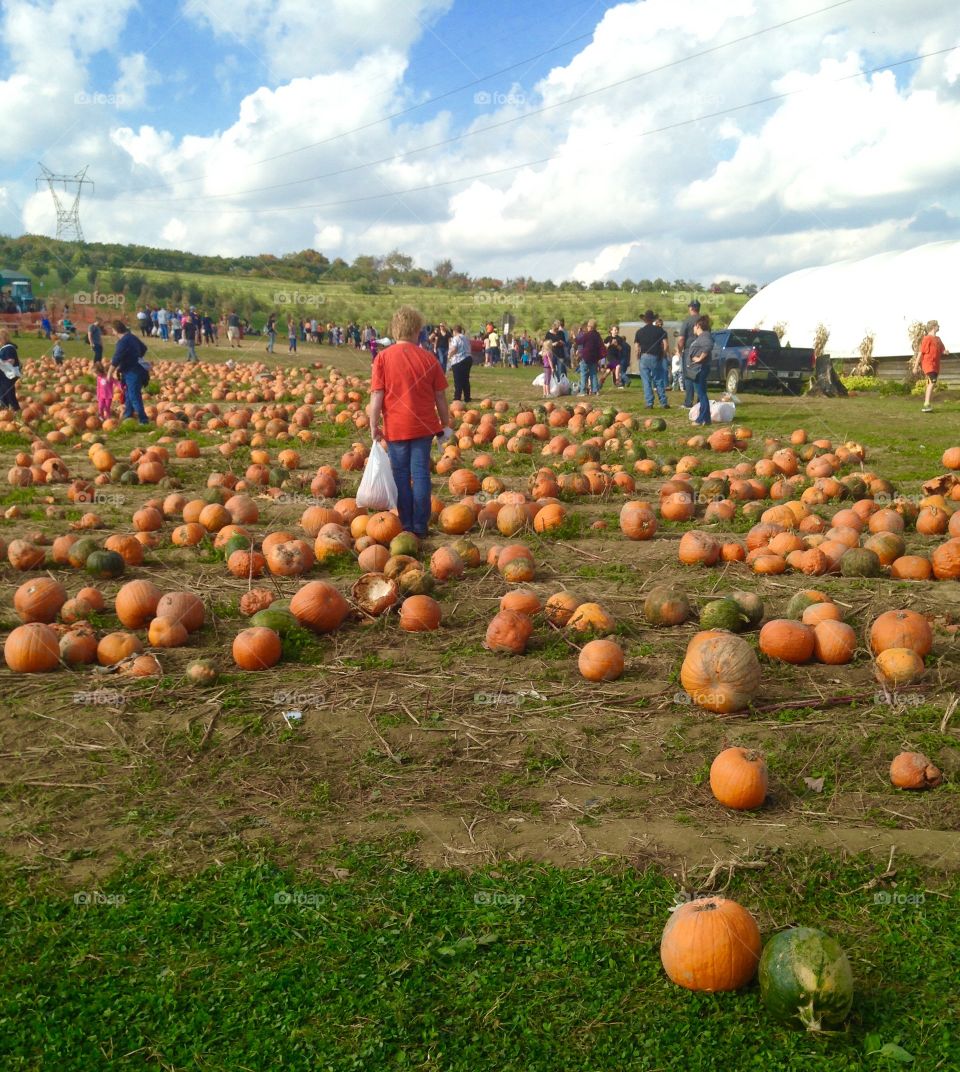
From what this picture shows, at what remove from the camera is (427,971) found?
3221 millimetres

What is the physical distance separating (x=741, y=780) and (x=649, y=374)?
16.1m

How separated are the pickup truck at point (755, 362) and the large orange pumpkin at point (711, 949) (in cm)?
2576

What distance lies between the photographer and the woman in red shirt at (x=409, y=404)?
8.48 meters

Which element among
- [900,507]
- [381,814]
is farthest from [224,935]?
[900,507]

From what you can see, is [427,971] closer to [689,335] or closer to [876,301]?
[689,335]

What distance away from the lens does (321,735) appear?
4.93 metres

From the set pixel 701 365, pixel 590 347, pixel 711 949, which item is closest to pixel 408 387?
pixel 711 949

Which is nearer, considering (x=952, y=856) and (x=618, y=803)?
(x=952, y=856)

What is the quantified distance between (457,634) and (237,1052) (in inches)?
140

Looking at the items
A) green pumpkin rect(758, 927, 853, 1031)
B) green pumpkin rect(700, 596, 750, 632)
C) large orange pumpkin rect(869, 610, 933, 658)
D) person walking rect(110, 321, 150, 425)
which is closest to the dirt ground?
large orange pumpkin rect(869, 610, 933, 658)

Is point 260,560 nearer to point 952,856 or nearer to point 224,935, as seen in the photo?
point 224,935

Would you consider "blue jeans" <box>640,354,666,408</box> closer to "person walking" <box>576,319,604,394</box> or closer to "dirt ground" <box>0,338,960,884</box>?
"person walking" <box>576,319,604,394</box>

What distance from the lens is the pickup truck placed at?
2764 centimetres

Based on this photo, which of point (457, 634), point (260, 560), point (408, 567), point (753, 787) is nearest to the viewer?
point (753, 787)
